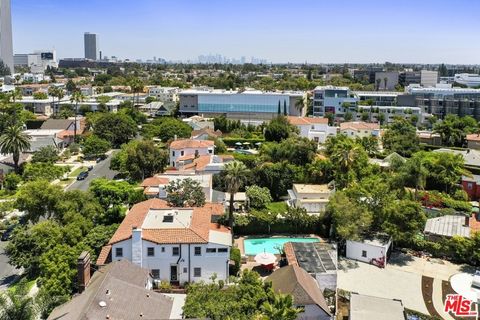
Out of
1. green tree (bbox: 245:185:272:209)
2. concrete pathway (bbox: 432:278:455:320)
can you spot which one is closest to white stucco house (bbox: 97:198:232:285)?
green tree (bbox: 245:185:272:209)

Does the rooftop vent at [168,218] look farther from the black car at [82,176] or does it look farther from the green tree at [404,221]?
the black car at [82,176]

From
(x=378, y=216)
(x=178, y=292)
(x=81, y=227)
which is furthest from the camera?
(x=378, y=216)

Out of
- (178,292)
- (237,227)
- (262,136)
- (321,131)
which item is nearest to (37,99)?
(262,136)

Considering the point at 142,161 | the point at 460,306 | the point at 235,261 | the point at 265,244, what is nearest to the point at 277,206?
the point at 265,244

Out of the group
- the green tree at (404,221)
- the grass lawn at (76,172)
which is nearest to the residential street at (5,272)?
the grass lawn at (76,172)

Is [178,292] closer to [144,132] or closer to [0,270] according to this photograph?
[0,270]

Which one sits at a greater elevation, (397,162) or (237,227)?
(397,162)

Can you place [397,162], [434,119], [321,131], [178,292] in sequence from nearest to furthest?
[178,292]
[397,162]
[321,131]
[434,119]
